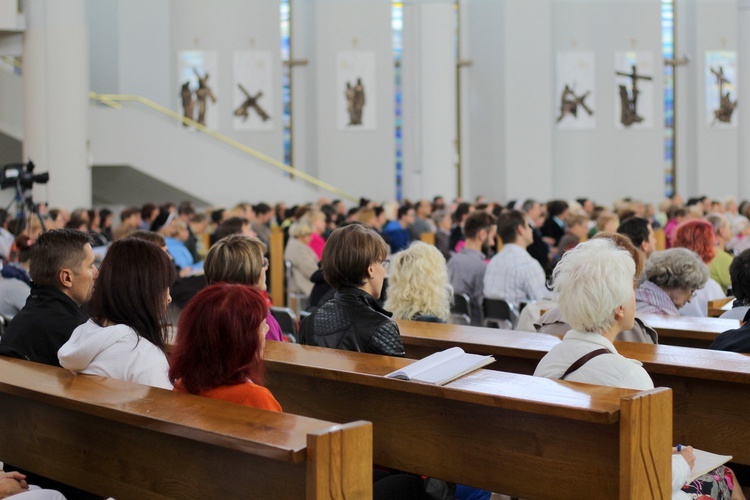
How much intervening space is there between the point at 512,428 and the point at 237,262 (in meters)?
1.90

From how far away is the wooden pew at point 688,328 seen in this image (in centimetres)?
458

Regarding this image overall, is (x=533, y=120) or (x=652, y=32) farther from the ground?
(x=652, y=32)

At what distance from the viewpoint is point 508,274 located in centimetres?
752

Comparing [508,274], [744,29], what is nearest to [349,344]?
[508,274]

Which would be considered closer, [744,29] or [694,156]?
[744,29]

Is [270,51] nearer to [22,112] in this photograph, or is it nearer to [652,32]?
[22,112]

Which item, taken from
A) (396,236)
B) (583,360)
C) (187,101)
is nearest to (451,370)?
(583,360)

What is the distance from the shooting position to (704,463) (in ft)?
10.4

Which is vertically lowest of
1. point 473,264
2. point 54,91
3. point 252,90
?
point 473,264

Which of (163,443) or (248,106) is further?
(248,106)

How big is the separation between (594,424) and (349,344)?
1440 mm

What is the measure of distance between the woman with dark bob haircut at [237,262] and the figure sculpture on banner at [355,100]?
16.6 metres

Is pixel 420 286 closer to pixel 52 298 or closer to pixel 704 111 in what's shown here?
pixel 52 298

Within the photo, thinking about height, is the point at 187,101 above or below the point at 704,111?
above
